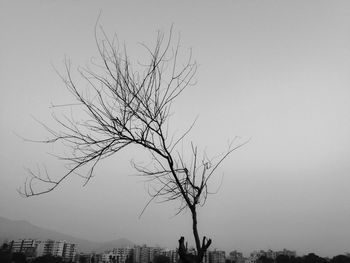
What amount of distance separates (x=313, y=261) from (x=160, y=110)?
91.4 metres

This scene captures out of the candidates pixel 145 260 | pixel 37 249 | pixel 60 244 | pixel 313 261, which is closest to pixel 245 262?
pixel 145 260

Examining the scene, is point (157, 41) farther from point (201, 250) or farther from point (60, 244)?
point (60, 244)

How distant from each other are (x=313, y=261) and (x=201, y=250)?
91.0 metres

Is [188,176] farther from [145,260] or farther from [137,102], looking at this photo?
[145,260]

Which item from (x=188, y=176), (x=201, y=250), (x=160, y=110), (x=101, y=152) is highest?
(x=160, y=110)

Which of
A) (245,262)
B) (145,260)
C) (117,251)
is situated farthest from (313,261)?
(117,251)

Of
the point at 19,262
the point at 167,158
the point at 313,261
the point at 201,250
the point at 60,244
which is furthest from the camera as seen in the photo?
the point at 60,244

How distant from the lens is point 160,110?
3.45 meters

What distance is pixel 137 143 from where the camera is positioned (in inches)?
132

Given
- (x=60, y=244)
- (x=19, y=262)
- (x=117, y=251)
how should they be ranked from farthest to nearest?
(x=117, y=251), (x=60, y=244), (x=19, y=262)

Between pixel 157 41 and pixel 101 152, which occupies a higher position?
pixel 157 41

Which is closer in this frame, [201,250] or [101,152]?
[201,250]

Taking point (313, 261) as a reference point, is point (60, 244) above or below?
above

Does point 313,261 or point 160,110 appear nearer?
point 160,110
